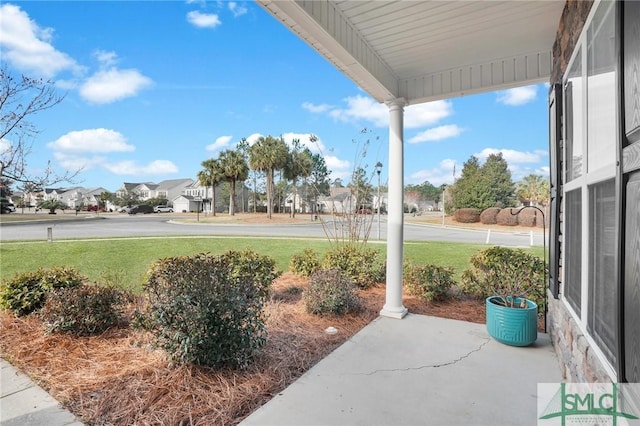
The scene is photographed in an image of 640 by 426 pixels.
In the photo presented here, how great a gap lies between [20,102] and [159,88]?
7244mm

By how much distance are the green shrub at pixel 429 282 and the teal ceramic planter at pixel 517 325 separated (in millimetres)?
1409

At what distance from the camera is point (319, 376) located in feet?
7.87

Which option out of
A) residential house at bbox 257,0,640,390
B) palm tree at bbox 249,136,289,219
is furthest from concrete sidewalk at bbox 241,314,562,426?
palm tree at bbox 249,136,289,219

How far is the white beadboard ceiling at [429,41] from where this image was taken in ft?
7.61

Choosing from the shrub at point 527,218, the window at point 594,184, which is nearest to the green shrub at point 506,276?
the window at point 594,184

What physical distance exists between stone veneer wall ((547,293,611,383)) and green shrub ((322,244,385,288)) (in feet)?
8.31

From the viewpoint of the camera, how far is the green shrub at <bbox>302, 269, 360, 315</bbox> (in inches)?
147

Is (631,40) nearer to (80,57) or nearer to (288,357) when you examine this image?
(288,357)

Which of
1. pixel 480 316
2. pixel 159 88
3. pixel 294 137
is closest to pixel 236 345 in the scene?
pixel 480 316

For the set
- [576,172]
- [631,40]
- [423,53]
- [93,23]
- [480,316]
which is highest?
[93,23]

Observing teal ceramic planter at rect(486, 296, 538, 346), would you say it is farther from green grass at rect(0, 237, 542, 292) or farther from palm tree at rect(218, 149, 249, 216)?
palm tree at rect(218, 149, 249, 216)

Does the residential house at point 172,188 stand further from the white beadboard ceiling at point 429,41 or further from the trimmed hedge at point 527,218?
the white beadboard ceiling at point 429,41

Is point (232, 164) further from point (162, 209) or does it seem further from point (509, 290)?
point (509, 290)

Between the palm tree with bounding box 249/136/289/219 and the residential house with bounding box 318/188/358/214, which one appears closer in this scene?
the residential house with bounding box 318/188/358/214
